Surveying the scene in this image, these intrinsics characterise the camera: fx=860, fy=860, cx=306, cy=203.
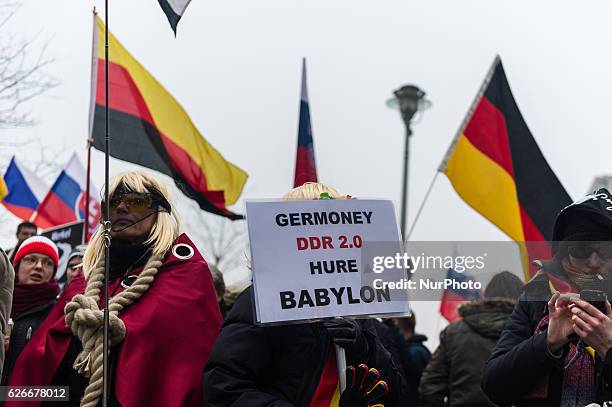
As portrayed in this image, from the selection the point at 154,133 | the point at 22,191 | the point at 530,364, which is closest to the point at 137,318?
the point at 530,364

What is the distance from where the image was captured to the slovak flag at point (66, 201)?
34.4ft

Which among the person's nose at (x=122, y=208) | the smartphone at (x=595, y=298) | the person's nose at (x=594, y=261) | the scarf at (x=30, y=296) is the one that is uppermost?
the person's nose at (x=122, y=208)

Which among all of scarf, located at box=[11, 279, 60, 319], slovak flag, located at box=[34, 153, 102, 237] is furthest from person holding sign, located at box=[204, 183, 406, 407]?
slovak flag, located at box=[34, 153, 102, 237]

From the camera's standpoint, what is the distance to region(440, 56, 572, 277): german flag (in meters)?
7.64

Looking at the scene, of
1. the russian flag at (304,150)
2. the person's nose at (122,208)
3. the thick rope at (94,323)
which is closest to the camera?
the thick rope at (94,323)

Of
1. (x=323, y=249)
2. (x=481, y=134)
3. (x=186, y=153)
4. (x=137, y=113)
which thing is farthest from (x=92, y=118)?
(x=323, y=249)

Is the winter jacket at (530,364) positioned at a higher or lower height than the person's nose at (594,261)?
lower

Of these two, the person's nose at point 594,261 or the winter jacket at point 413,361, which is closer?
the person's nose at point 594,261

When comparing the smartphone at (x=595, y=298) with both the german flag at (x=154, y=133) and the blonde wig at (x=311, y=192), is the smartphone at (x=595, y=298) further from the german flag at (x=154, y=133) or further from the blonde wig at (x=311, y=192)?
the german flag at (x=154, y=133)

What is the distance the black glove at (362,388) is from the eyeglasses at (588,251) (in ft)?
2.97

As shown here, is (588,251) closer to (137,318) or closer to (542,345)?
(542,345)

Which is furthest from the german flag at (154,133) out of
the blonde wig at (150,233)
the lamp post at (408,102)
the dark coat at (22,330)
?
the lamp post at (408,102)

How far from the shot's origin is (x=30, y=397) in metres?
4.10

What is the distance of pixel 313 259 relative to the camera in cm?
340
